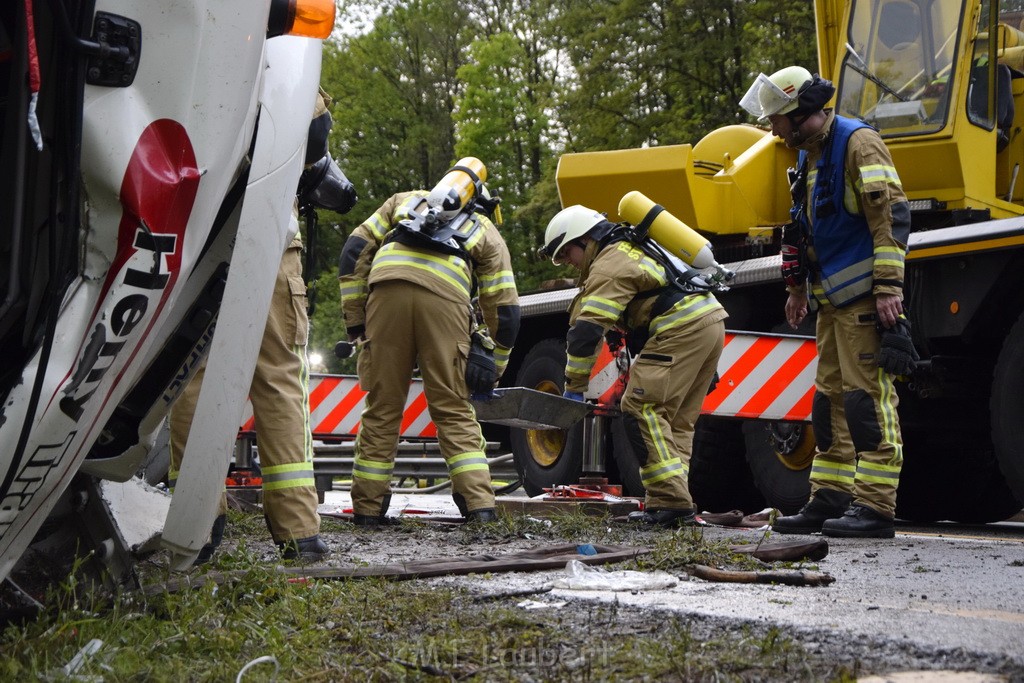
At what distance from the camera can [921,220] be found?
25.5 feet

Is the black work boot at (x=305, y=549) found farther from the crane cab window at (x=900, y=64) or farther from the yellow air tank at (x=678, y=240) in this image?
the crane cab window at (x=900, y=64)

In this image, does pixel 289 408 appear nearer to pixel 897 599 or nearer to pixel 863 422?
pixel 897 599

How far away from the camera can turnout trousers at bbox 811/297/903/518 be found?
574cm

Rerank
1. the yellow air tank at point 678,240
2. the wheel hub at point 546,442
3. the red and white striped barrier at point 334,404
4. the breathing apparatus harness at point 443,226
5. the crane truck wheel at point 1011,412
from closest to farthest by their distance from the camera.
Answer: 1. the crane truck wheel at point 1011,412
2. the breathing apparatus harness at point 443,226
3. the yellow air tank at point 678,240
4. the wheel hub at point 546,442
5. the red and white striped barrier at point 334,404

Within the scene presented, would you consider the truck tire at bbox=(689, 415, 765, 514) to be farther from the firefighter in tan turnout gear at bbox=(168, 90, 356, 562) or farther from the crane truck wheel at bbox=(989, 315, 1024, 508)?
the firefighter in tan turnout gear at bbox=(168, 90, 356, 562)

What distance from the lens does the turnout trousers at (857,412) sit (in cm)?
574

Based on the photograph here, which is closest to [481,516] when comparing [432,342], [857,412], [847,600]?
[432,342]

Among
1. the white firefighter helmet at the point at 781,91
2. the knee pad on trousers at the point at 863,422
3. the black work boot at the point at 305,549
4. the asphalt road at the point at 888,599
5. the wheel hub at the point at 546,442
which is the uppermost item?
the white firefighter helmet at the point at 781,91

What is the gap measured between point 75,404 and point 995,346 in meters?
5.49

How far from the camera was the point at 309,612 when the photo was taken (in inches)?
126

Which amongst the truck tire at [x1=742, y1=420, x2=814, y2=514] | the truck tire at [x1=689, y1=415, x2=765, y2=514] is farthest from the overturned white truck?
the truck tire at [x1=689, y1=415, x2=765, y2=514]

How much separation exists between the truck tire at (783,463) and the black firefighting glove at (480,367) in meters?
2.09

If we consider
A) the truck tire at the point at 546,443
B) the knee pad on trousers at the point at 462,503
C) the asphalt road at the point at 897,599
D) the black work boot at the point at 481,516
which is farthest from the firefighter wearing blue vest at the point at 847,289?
the truck tire at the point at 546,443

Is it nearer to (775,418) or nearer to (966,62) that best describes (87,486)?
(775,418)
